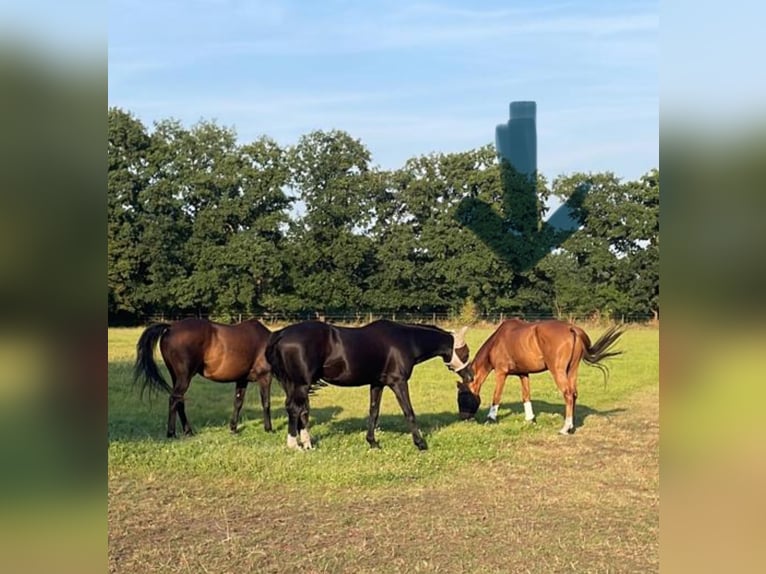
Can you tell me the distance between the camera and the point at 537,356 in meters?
10.1

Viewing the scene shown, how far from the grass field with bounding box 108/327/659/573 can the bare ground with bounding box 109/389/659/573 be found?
0.02 meters

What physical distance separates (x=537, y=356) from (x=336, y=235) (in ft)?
102

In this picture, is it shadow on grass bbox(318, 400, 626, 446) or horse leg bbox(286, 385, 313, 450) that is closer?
horse leg bbox(286, 385, 313, 450)

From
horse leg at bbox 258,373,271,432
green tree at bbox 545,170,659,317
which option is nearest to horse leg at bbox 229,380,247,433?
horse leg at bbox 258,373,271,432

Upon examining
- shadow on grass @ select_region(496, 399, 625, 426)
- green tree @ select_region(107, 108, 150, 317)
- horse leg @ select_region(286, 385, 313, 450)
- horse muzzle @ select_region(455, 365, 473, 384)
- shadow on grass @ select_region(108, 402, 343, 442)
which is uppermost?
green tree @ select_region(107, 108, 150, 317)

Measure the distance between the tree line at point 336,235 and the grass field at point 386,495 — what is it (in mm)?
25713

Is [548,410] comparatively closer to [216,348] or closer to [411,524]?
[216,348]

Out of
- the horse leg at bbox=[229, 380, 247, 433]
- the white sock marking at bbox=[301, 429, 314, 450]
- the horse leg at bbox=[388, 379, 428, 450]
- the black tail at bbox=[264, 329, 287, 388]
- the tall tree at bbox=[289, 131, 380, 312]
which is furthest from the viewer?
the tall tree at bbox=[289, 131, 380, 312]

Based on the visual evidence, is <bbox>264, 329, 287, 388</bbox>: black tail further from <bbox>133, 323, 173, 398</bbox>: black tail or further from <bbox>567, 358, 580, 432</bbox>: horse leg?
<bbox>567, 358, 580, 432</bbox>: horse leg

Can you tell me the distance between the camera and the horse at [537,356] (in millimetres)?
9758

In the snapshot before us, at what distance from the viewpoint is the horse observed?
9758 mm

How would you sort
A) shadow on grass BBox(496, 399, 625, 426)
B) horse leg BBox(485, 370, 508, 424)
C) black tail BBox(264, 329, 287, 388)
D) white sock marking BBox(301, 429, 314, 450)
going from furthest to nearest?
shadow on grass BBox(496, 399, 625, 426) < horse leg BBox(485, 370, 508, 424) < black tail BBox(264, 329, 287, 388) < white sock marking BBox(301, 429, 314, 450)

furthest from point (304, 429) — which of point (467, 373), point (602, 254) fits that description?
point (602, 254)
